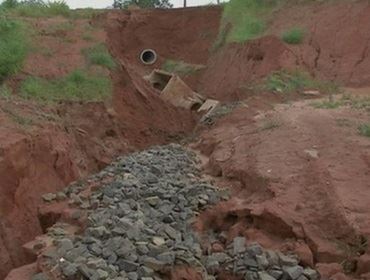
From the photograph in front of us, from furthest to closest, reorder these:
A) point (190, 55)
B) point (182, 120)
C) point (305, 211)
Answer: point (190, 55) → point (182, 120) → point (305, 211)

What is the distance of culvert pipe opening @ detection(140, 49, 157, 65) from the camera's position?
77.0 feet

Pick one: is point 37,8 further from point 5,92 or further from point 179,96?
point 5,92

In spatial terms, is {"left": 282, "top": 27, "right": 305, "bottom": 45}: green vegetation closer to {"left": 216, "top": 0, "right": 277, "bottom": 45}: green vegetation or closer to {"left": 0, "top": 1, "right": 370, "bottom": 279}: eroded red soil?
{"left": 0, "top": 1, "right": 370, "bottom": 279}: eroded red soil

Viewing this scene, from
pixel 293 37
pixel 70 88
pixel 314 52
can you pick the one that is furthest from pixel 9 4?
pixel 314 52

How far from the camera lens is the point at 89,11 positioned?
21.0 metres

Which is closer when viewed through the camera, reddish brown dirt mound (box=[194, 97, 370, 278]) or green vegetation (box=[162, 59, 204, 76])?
reddish brown dirt mound (box=[194, 97, 370, 278])

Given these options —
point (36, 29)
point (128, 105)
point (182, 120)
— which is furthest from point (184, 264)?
point (36, 29)

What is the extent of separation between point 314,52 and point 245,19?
11.0 ft

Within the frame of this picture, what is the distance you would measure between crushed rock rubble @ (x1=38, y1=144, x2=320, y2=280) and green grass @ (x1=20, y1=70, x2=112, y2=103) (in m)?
3.80

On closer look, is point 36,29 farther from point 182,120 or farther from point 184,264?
point 184,264

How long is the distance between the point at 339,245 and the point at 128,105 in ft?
28.2

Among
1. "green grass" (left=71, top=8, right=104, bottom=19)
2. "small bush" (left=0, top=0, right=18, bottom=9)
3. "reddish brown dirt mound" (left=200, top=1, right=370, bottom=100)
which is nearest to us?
"reddish brown dirt mound" (left=200, top=1, right=370, bottom=100)

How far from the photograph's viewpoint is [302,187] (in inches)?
283

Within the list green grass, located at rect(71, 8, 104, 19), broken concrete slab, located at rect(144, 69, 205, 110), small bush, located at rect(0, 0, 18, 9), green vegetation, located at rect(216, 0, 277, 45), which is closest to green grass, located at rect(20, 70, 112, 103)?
broken concrete slab, located at rect(144, 69, 205, 110)
